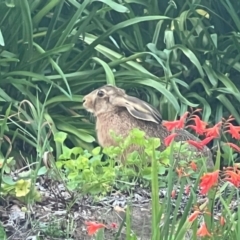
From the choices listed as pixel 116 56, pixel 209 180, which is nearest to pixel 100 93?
pixel 116 56

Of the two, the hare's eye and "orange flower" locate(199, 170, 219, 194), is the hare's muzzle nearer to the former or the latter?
the hare's eye

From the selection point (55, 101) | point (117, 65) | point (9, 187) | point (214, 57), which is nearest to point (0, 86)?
point (55, 101)

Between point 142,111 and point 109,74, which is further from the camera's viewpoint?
point 109,74

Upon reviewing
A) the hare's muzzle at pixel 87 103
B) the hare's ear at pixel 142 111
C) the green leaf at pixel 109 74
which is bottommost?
the hare's muzzle at pixel 87 103

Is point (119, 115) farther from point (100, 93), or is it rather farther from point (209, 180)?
point (209, 180)

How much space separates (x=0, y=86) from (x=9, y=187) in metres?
2.26

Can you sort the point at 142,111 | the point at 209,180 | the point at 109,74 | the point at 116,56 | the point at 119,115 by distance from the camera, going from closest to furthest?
the point at 209,180 → the point at 142,111 → the point at 119,115 → the point at 109,74 → the point at 116,56

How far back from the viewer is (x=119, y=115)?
203 inches

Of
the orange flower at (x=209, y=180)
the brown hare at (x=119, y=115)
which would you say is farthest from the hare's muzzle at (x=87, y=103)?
the orange flower at (x=209, y=180)

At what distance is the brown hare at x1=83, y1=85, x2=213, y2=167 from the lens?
4.88 metres

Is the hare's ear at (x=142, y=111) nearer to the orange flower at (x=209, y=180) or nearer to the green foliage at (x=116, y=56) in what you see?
the green foliage at (x=116, y=56)

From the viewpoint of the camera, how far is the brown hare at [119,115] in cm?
488

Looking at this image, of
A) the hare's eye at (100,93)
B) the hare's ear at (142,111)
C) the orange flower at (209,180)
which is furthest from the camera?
the hare's eye at (100,93)

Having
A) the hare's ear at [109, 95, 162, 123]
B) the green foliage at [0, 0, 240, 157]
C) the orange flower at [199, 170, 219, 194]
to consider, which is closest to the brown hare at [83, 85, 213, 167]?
the hare's ear at [109, 95, 162, 123]
